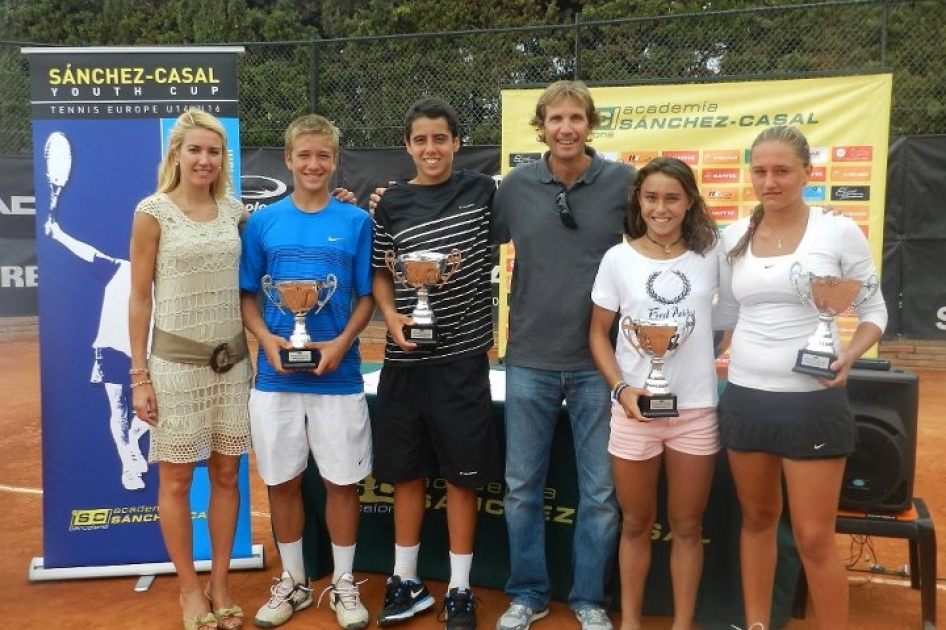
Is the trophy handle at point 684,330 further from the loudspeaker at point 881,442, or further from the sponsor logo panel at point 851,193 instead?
the sponsor logo panel at point 851,193

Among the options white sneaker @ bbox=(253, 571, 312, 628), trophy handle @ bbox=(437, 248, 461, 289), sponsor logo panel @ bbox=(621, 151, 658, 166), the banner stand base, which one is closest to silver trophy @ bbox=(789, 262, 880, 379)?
trophy handle @ bbox=(437, 248, 461, 289)

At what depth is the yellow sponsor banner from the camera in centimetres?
647

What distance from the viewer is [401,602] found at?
3375 millimetres

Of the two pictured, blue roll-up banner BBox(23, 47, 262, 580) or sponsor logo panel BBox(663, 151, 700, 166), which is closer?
blue roll-up banner BBox(23, 47, 262, 580)

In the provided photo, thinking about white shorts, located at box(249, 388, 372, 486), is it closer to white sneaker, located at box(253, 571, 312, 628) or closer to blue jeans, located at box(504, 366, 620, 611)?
white sneaker, located at box(253, 571, 312, 628)

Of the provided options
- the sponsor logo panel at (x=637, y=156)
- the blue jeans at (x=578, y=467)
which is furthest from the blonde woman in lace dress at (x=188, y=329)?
the sponsor logo panel at (x=637, y=156)

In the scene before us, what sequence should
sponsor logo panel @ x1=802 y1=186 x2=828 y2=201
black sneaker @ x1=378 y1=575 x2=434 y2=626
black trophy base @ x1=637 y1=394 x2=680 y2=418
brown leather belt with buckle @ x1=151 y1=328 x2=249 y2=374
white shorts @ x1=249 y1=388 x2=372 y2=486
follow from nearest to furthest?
black trophy base @ x1=637 y1=394 x2=680 y2=418 < brown leather belt with buckle @ x1=151 y1=328 x2=249 y2=374 < white shorts @ x1=249 y1=388 x2=372 y2=486 < black sneaker @ x1=378 y1=575 x2=434 y2=626 < sponsor logo panel @ x1=802 y1=186 x2=828 y2=201

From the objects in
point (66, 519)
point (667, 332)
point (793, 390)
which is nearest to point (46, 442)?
point (66, 519)

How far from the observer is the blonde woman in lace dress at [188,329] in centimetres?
310

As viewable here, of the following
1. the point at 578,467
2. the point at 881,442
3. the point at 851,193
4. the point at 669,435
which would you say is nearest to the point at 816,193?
the point at 851,193

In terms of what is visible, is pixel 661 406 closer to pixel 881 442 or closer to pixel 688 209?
pixel 688 209

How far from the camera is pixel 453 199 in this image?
3.16 meters

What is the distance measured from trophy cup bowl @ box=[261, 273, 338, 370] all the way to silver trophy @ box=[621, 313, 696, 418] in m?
1.09

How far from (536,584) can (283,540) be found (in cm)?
100
